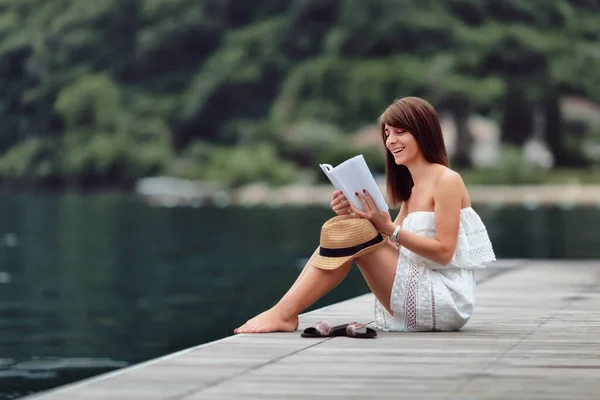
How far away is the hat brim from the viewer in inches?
204

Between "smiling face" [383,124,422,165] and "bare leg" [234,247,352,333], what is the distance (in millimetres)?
496

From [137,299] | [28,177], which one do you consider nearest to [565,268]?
[137,299]

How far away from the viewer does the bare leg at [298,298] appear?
207 inches

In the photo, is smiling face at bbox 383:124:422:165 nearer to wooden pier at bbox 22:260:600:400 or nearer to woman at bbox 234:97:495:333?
woman at bbox 234:97:495:333

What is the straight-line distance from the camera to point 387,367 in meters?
4.48

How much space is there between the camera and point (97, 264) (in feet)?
60.1

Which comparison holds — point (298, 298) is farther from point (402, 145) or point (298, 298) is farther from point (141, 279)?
point (141, 279)

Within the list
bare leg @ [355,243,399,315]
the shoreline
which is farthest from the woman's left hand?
the shoreline

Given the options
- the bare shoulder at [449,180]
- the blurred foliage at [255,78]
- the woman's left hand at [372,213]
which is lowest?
the woman's left hand at [372,213]

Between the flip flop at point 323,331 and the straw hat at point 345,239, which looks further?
the flip flop at point 323,331

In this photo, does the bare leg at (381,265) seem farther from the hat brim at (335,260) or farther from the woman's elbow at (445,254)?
the woman's elbow at (445,254)

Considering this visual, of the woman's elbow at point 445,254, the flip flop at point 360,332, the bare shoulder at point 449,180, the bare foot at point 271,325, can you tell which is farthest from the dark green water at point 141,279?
the bare shoulder at point 449,180

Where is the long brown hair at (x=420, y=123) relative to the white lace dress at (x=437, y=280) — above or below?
above

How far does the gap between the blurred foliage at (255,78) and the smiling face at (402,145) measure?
46548mm
